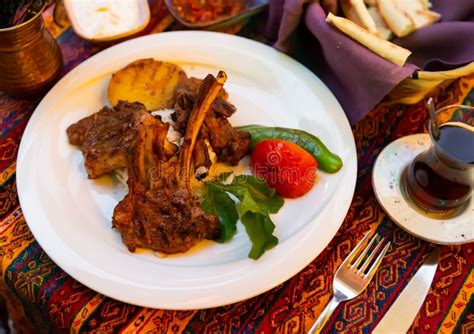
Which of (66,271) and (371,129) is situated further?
(371,129)

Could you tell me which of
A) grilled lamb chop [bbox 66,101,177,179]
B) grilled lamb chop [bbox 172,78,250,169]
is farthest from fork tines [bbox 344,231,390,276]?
grilled lamb chop [bbox 66,101,177,179]

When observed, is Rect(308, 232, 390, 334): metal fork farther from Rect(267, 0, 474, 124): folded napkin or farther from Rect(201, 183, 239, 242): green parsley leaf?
Rect(267, 0, 474, 124): folded napkin

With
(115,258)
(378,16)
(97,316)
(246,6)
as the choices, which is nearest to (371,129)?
(378,16)

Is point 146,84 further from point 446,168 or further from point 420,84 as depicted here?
point 446,168

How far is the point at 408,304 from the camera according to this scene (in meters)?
1.72

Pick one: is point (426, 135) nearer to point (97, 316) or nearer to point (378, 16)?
point (378, 16)

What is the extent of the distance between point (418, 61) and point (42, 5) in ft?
5.96

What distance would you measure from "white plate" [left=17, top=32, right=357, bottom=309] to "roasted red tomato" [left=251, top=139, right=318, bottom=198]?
0.18ft

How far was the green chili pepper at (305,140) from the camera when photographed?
1.98m

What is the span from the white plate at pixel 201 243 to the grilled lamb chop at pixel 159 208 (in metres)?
0.07

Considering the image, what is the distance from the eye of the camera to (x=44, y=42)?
7.19ft

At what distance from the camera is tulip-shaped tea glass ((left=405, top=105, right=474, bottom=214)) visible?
178 cm

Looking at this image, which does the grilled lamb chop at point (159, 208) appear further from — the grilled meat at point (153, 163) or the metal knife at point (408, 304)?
the metal knife at point (408, 304)

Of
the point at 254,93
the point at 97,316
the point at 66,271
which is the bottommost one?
the point at 97,316
